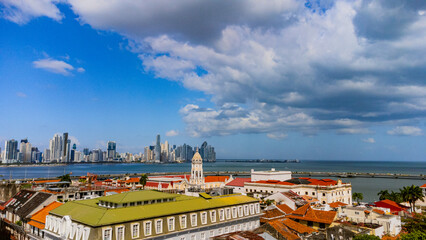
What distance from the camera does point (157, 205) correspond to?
33688 millimetres

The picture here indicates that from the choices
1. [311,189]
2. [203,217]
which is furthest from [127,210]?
[311,189]

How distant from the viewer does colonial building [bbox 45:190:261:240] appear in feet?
91.0

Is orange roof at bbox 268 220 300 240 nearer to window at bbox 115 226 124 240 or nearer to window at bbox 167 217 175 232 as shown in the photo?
window at bbox 167 217 175 232

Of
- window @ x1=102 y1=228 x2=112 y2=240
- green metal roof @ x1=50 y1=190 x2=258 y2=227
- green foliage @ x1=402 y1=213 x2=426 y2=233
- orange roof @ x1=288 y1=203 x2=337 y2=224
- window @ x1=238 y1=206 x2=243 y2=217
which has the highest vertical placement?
green metal roof @ x1=50 y1=190 x2=258 y2=227

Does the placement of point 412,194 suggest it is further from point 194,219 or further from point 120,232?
point 120,232

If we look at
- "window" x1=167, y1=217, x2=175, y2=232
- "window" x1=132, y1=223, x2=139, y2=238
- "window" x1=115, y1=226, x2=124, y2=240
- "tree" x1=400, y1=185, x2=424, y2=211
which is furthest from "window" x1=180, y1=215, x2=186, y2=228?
"tree" x1=400, y1=185, x2=424, y2=211

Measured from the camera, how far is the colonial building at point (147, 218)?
2775cm

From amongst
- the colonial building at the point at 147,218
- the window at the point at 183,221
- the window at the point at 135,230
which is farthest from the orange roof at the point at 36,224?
the window at the point at 183,221

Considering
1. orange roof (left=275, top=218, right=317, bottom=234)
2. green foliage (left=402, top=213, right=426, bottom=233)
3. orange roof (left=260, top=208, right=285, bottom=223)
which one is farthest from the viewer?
orange roof (left=260, top=208, right=285, bottom=223)

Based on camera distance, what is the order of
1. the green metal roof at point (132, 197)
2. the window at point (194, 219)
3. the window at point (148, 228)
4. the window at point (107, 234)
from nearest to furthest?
the window at point (107, 234), the window at point (148, 228), the green metal roof at point (132, 197), the window at point (194, 219)

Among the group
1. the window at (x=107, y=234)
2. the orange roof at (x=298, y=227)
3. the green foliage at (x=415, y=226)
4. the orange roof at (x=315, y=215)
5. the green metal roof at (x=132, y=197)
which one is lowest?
the green foliage at (x=415, y=226)

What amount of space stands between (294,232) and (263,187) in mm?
54414

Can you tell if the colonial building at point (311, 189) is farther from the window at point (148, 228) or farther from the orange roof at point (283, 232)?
the window at point (148, 228)

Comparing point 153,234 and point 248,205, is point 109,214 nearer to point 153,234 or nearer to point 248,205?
point 153,234
